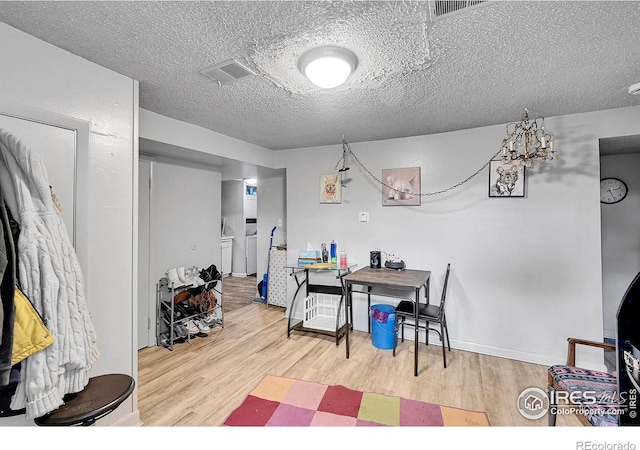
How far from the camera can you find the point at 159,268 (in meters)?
3.23

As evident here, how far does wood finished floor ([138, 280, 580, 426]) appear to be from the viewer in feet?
6.79

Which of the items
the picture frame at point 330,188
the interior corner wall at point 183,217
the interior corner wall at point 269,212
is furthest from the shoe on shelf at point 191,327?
the picture frame at point 330,188

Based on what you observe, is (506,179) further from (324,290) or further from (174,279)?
(174,279)

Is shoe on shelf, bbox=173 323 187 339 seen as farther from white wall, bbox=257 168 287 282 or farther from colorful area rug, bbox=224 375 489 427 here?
white wall, bbox=257 168 287 282

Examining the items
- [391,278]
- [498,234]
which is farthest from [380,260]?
[498,234]

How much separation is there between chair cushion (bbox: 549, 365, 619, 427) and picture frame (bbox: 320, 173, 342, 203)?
2.58 m

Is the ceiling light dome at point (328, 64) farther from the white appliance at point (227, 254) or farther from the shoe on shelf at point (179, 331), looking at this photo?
the white appliance at point (227, 254)

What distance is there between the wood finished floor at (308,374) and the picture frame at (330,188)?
1.64 m

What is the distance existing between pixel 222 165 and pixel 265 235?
5.45ft

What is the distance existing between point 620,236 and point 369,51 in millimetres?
3679

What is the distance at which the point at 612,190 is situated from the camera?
10.9 feet

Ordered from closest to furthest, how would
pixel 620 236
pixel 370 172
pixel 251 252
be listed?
1. pixel 620 236
2. pixel 370 172
3. pixel 251 252

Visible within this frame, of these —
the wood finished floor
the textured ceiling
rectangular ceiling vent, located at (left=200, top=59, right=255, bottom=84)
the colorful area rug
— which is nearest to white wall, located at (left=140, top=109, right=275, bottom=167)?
the textured ceiling
